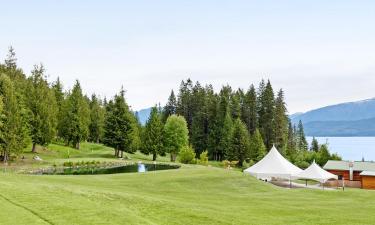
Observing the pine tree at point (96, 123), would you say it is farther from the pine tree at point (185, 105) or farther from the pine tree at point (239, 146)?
the pine tree at point (239, 146)

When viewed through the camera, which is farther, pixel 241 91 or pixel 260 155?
pixel 241 91

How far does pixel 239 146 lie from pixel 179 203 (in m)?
53.0

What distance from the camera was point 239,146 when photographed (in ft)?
237

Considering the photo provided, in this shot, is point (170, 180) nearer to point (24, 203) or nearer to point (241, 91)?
point (24, 203)

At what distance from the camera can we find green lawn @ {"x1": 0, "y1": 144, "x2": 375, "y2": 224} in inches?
548

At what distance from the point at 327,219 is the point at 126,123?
48048 millimetres

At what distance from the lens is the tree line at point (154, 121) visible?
159 feet

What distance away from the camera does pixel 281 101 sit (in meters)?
86.5

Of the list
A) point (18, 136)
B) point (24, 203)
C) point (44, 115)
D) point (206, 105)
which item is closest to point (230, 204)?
point (24, 203)

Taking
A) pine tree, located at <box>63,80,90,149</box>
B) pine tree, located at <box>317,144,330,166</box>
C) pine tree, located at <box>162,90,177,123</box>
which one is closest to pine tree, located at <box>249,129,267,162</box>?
pine tree, located at <box>317,144,330,166</box>

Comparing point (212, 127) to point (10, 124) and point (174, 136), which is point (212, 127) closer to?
point (174, 136)

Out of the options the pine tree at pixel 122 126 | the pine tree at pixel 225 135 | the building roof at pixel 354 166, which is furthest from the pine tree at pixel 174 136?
the building roof at pixel 354 166

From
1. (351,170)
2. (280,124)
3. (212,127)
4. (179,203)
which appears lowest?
(179,203)

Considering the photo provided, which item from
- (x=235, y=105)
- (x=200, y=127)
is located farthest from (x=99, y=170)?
(x=235, y=105)
